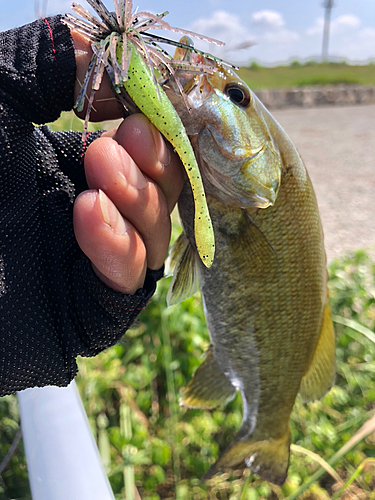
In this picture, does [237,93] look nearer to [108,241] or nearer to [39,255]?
[108,241]

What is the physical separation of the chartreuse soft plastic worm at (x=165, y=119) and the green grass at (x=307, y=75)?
49.6ft

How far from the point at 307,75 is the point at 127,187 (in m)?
20.1

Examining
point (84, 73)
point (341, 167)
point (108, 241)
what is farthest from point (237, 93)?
point (341, 167)

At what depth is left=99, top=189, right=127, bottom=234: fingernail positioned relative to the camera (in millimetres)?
867

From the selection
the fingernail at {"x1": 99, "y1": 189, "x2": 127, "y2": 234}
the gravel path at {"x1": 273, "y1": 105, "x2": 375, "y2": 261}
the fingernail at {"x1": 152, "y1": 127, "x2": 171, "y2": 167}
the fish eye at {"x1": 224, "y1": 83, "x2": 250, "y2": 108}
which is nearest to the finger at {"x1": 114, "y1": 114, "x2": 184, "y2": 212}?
the fingernail at {"x1": 152, "y1": 127, "x2": 171, "y2": 167}

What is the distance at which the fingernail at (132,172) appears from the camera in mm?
870

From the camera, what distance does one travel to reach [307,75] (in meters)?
18.4

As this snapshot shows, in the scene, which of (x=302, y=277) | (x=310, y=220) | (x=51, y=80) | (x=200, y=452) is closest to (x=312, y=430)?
(x=200, y=452)

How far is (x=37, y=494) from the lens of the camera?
976 millimetres

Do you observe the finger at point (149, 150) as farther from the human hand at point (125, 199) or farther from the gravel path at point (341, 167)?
the gravel path at point (341, 167)

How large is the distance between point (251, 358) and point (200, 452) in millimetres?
986

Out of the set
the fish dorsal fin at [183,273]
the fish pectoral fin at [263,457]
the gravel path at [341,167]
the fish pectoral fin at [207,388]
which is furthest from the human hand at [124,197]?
the gravel path at [341,167]

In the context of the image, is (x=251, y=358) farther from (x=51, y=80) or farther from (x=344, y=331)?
(x=344, y=331)

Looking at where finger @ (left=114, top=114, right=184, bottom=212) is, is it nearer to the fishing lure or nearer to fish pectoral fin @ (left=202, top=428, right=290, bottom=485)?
the fishing lure
